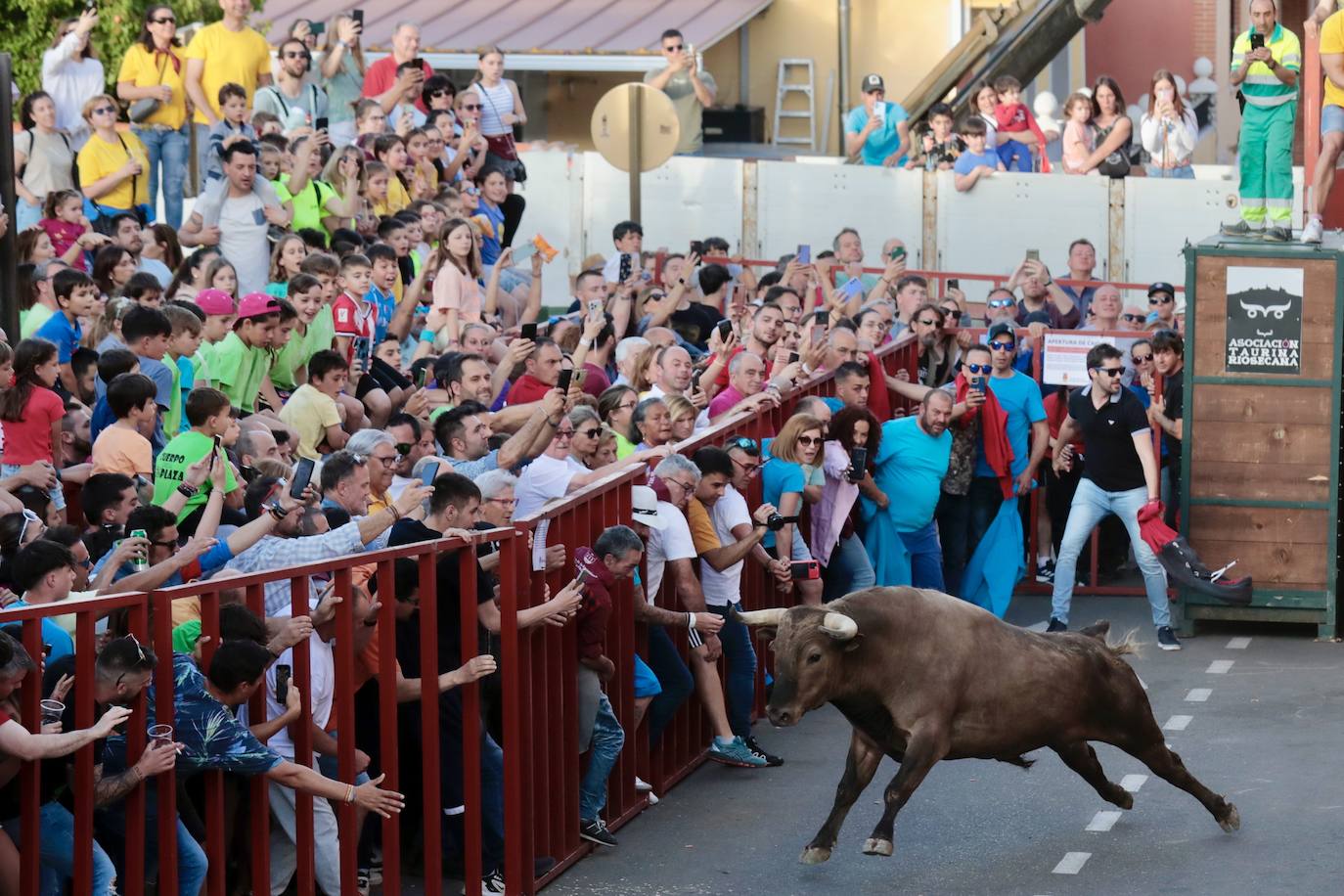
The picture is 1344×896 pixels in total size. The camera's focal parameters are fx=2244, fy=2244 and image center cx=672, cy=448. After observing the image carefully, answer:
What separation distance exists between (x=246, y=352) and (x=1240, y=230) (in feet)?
21.9

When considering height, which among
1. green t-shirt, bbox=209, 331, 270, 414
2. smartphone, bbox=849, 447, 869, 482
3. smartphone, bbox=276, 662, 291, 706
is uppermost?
green t-shirt, bbox=209, 331, 270, 414

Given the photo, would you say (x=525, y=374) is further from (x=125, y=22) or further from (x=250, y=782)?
(x=125, y=22)

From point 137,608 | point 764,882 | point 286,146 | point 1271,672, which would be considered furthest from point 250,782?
point 286,146

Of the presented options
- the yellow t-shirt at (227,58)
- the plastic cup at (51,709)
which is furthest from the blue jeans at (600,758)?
the yellow t-shirt at (227,58)

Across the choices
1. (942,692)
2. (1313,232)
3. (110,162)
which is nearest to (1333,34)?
(1313,232)

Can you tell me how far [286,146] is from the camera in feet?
52.7

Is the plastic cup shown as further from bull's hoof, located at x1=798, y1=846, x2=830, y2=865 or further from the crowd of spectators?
bull's hoof, located at x1=798, y1=846, x2=830, y2=865

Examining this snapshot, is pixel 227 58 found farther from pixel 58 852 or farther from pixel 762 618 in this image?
pixel 58 852

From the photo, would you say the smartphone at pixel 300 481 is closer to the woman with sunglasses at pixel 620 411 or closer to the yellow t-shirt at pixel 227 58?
the woman with sunglasses at pixel 620 411

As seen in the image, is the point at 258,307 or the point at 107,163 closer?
the point at 258,307

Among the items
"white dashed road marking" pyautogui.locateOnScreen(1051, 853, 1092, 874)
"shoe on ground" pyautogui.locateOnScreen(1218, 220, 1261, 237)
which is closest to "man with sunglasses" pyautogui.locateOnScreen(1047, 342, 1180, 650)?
"shoe on ground" pyautogui.locateOnScreen(1218, 220, 1261, 237)

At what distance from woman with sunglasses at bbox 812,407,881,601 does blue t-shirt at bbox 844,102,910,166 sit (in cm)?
1053

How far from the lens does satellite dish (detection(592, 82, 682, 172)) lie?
60.4 feet

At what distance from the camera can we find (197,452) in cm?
991
